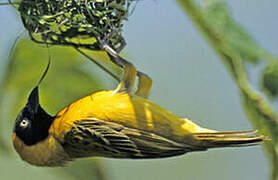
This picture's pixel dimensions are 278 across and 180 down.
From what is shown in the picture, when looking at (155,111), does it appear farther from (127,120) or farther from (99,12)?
(99,12)

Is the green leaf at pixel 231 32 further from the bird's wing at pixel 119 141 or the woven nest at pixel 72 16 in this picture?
the bird's wing at pixel 119 141

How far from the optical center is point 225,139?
3.01ft

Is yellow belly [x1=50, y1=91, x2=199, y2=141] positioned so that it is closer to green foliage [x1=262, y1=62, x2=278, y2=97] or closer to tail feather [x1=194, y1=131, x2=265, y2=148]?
tail feather [x1=194, y1=131, x2=265, y2=148]

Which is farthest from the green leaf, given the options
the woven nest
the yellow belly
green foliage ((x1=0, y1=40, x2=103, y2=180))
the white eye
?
the white eye

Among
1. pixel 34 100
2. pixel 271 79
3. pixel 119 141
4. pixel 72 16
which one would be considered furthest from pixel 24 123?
pixel 271 79

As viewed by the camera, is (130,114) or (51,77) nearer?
(130,114)

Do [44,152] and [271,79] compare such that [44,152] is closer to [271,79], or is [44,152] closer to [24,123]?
[24,123]

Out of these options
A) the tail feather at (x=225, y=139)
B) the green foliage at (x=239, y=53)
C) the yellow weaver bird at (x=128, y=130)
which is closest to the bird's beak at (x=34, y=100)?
the yellow weaver bird at (x=128, y=130)

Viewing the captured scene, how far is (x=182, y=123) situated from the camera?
0.99 metres

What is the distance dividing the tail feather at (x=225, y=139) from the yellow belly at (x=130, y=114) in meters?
0.03

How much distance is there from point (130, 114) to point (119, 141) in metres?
0.07

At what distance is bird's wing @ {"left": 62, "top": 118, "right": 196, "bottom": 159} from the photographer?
3.18 ft

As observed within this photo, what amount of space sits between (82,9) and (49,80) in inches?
13.3

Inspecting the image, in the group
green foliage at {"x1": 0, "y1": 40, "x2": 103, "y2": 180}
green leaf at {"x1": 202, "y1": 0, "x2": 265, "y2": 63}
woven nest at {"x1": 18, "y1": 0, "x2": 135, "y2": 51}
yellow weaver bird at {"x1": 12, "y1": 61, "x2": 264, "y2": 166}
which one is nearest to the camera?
green leaf at {"x1": 202, "y1": 0, "x2": 265, "y2": 63}
